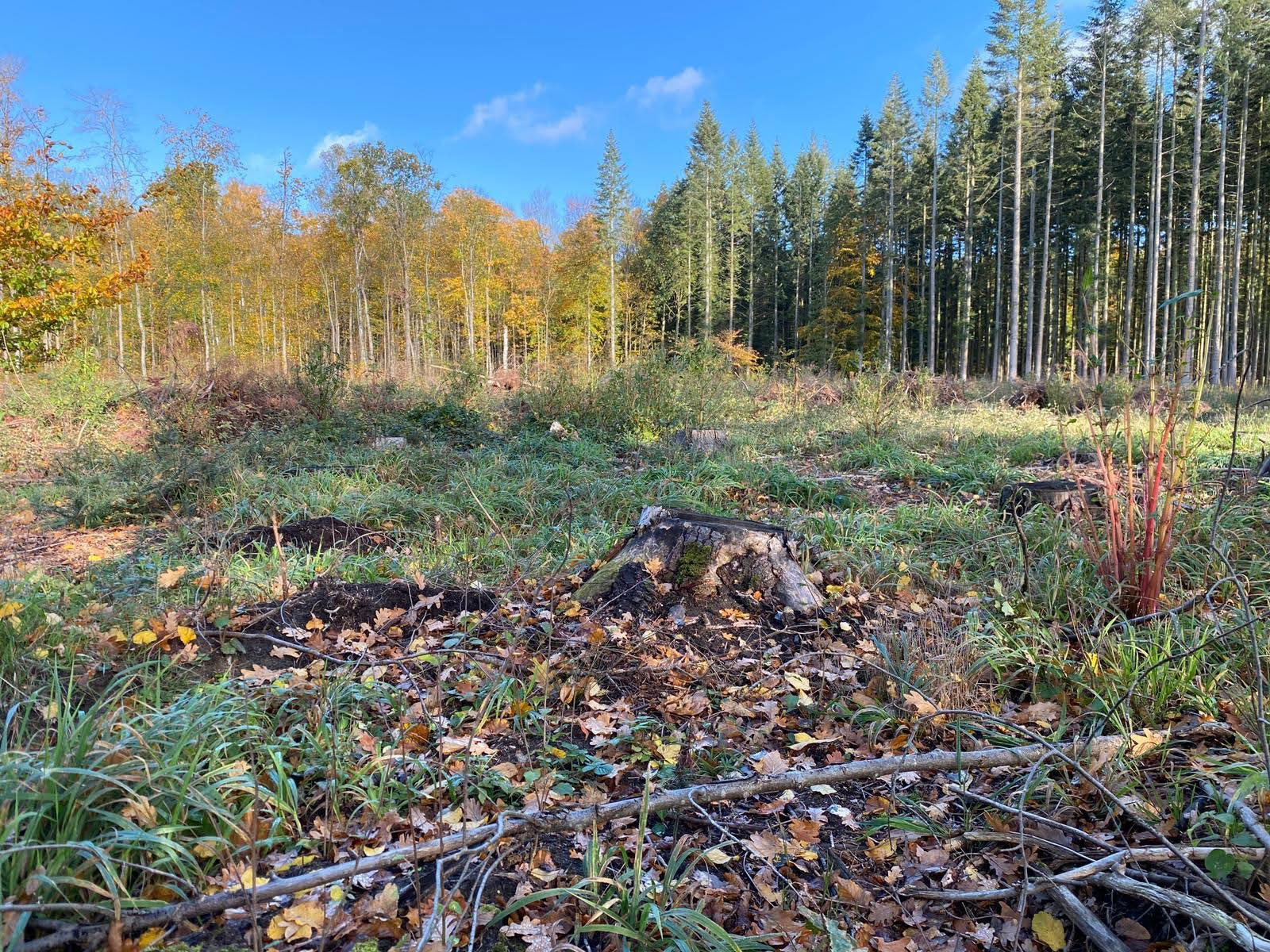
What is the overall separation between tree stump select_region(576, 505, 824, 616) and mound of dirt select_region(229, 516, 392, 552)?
1774mm

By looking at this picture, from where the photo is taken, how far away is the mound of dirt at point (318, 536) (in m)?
4.43

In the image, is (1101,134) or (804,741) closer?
(804,741)

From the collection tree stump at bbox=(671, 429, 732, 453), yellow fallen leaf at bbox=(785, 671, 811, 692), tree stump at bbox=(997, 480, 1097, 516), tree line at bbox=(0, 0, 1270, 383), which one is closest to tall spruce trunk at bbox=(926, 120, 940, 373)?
tree line at bbox=(0, 0, 1270, 383)

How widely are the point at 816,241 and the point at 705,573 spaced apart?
41.0 m

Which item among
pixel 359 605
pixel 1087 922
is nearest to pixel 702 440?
pixel 359 605

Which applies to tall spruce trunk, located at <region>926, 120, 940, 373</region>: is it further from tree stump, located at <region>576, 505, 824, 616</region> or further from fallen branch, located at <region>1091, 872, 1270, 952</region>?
fallen branch, located at <region>1091, 872, 1270, 952</region>

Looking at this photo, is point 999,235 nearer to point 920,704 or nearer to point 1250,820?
point 920,704

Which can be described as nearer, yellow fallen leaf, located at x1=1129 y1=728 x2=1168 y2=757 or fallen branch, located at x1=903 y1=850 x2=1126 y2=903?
fallen branch, located at x1=903 y1=850 x2=1126 y2=903

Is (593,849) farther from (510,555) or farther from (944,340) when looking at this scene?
(944,340)

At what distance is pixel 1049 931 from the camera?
152 centimetres

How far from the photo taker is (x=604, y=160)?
33.0 metres

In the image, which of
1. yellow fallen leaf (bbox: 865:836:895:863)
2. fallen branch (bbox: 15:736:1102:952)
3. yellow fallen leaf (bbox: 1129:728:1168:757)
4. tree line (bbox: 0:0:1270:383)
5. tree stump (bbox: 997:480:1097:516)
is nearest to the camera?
fallen branch (bbox: 15:736:1102:952)

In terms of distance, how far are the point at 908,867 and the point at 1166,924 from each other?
1.82 ft

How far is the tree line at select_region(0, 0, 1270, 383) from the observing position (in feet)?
68.8
